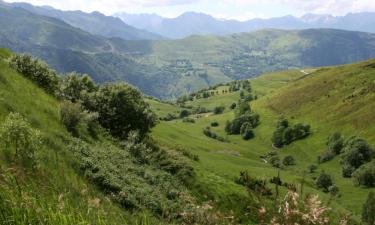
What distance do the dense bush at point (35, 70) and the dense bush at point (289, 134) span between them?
468ft

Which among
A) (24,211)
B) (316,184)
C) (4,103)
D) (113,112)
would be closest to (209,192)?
(113,112)

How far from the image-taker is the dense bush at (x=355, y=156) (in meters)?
130

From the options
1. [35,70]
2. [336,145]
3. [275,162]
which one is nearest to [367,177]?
[275,162]

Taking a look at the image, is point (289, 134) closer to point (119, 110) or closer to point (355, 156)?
point (355, 156)

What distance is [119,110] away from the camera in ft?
153

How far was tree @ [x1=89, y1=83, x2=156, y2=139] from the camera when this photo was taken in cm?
4628

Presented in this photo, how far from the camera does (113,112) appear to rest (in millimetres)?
45750

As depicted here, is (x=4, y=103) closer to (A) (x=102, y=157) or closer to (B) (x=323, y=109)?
(A) (x=102, y=157)

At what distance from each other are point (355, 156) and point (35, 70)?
364 ft

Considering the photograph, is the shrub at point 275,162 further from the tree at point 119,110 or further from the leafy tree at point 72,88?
the leafy tree at point 72,88

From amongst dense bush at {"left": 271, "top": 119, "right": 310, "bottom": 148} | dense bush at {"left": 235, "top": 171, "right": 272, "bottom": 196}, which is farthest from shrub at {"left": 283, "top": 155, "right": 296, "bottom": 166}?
dense bush at {"left": 235, "top": 171, "right": 272, "bottom": 196}

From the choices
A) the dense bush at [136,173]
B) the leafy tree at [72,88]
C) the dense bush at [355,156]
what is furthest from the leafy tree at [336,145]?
the leafy tree at [72,88]

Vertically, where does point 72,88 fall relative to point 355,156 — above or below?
above

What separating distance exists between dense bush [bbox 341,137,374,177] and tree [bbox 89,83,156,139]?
97656mm
